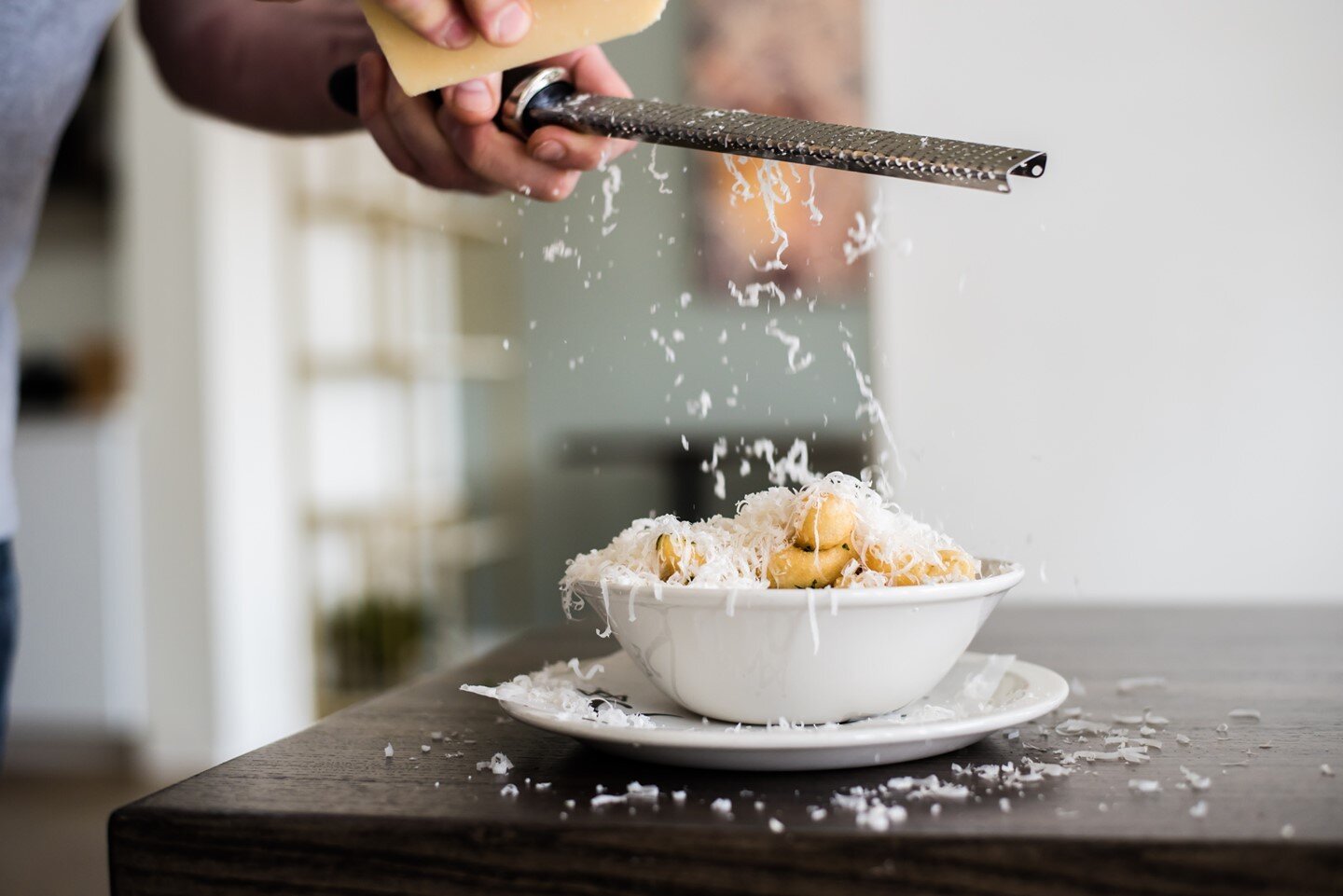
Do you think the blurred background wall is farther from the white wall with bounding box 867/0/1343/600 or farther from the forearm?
the forearm

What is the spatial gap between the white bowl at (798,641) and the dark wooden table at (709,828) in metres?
0.04

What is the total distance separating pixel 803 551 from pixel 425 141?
55 centimetres

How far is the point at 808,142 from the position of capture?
731 millimetres

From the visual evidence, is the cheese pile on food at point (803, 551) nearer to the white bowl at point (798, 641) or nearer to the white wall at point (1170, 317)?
the white bowl at point (798, 641)

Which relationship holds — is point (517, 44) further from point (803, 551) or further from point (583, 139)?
point (803, 551)

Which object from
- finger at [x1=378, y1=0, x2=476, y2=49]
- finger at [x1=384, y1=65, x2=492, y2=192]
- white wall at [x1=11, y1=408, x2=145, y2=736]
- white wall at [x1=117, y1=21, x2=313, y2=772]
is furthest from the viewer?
white wall at [x1=11, y1=408, x2=145, y2=736]

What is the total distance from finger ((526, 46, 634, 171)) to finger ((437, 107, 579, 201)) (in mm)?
16

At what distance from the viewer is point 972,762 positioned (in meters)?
0.63

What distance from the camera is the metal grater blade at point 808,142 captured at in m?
0.66

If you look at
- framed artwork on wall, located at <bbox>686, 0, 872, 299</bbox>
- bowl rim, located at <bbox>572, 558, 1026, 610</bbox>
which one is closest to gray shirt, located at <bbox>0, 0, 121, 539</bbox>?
bowl rim, located at <bbox>572, 558, 1026, 610</bbox>

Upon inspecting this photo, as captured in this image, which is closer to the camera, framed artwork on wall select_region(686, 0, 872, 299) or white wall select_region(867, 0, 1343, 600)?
white wall select_region(867, 0, 1343, 600)

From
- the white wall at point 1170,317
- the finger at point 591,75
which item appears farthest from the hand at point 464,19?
the white wall at point 1170,317

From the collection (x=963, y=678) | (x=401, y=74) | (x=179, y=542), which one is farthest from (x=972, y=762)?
(x=179, y=542)

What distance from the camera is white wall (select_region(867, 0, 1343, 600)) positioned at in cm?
246
